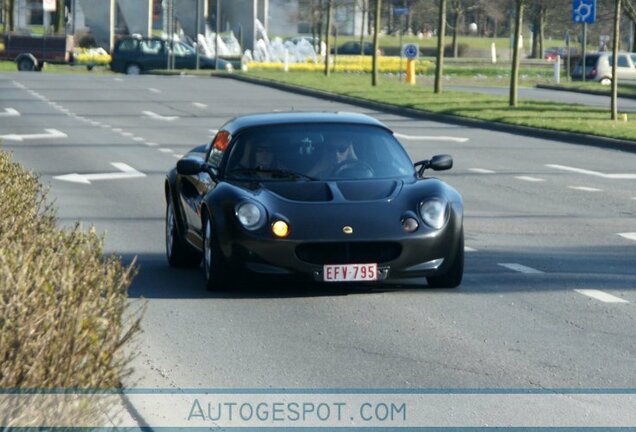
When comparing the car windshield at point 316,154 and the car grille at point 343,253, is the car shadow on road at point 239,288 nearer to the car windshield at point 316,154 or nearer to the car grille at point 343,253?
the car grille at point 343,253

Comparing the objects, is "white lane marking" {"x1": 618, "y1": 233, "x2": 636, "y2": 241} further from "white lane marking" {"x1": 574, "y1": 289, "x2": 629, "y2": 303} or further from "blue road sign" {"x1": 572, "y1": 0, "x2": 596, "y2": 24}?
"blue road sign" {"x1": 572, "y1": 0, "x2": 596, "y2": 24}

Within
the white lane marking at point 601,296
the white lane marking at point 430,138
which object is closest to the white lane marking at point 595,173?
the white lane marking at point 430,138

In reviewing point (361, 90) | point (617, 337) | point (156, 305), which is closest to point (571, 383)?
point (617, 337)

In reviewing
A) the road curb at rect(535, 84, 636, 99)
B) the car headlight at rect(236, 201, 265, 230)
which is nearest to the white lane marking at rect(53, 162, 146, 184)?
the car headlight at rect(236, 201, 265, 230)

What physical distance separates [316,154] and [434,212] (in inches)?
51.3

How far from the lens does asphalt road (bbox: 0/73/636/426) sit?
8383mm

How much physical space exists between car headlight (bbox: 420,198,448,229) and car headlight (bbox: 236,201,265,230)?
115 centimetres

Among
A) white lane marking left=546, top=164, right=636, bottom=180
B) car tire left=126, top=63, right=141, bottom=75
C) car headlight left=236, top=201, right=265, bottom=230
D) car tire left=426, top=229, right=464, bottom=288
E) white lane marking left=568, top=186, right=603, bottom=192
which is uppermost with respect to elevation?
car headlight left=236, top=201, right=265, bottom=230

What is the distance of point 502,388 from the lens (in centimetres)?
793

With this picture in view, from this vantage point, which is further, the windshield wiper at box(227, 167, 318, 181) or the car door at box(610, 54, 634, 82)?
the car door at box(610, 54, 634, 82)

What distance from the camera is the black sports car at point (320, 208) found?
35.4ft

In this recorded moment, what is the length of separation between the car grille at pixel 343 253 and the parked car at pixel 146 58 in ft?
197

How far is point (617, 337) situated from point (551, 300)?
1.46m

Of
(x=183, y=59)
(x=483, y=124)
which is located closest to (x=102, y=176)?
(x=483, y=124)
